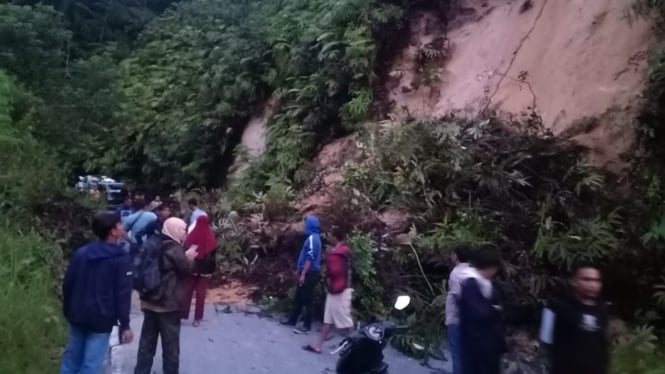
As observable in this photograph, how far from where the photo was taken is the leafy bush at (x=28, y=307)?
8766 mm

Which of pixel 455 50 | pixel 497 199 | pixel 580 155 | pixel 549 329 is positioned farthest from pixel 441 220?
pixel 549 329

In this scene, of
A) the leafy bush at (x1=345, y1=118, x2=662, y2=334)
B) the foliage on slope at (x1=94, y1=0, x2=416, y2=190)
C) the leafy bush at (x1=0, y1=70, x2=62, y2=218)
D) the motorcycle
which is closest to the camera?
the motorcycle

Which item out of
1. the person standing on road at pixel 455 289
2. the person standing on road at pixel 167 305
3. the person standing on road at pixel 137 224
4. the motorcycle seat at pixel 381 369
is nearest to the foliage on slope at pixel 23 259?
the person standing on road at pixel 137 224

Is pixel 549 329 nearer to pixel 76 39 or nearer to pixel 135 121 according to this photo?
pixel 135 121

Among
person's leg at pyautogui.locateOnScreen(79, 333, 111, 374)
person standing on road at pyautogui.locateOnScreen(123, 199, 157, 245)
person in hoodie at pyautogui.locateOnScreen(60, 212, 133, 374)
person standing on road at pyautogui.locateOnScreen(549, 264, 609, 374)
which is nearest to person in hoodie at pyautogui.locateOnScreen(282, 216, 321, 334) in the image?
person standing on road at pyautogui.locateOnScreen(123, 199, 157, 245)

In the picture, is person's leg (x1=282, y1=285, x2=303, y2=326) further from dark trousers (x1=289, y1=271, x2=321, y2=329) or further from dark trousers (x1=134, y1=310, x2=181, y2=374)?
dark trousers (x1=134, y1=310, x2=181, y2=374)

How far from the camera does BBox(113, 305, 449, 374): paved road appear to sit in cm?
966

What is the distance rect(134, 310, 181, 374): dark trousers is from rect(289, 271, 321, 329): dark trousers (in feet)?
10.6

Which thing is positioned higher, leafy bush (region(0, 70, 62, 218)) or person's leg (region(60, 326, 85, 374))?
leafy bush (region(0, 70, 62, 218))

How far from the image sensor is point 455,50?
1755cm

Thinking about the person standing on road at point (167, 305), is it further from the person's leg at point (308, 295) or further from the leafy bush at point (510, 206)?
the leafy bush at point (510, 206)

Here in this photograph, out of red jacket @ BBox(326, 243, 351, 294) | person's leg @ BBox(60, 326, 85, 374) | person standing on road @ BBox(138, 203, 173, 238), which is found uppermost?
person standing on road @ BBox(138, 203, 173, 238)

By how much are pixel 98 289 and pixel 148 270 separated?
94cm

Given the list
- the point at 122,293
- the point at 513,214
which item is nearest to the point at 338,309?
the point at 513,214
